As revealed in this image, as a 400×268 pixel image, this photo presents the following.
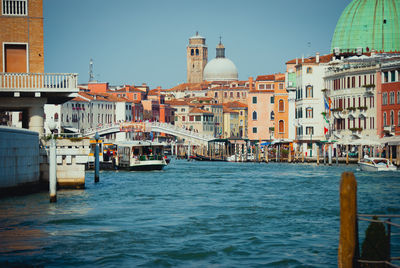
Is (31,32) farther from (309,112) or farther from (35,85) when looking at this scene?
(309,112)

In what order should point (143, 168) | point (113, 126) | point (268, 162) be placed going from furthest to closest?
point (113, 126), point (268, 162), point (143, 168)

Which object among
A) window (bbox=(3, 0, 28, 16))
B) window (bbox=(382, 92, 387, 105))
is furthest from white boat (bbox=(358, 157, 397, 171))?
window (bbox=(3, 0, 28, 16))

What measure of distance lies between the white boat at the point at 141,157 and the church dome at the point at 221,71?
11019 cm

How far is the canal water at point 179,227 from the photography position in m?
13.7

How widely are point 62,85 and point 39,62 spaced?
106cm

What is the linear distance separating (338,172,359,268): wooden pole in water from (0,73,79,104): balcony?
1519cm

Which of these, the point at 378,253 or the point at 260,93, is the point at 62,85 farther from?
the point at 260,93

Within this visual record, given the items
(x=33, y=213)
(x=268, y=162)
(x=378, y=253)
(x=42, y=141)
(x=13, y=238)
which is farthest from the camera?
(x=268, y=162)

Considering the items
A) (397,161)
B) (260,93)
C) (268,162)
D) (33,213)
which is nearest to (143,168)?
(397,161)

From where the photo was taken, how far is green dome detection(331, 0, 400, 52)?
64562 millimetres

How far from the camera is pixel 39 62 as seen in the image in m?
25.0

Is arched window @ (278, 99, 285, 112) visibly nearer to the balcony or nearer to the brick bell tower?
the balcony

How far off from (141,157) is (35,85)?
1906cm

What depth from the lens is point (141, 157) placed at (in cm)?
4312
